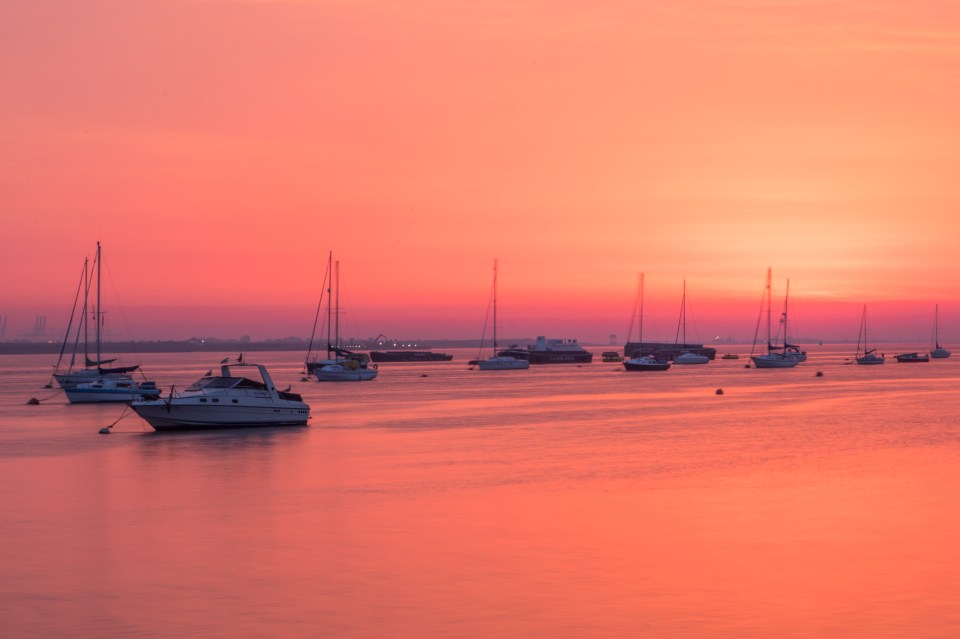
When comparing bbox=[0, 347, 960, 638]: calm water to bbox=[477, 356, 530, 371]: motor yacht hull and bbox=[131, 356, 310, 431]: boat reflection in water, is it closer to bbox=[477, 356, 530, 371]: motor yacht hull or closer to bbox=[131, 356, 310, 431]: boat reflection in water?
bbox=[131, 356, 310, 431]: boat reflection in water

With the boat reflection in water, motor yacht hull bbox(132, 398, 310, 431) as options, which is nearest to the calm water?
motor yacht hull bbox(132, 398, 310, 431)

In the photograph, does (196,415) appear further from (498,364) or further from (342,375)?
(498,364)

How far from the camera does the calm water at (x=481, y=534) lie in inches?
746

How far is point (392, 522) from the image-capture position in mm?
29109

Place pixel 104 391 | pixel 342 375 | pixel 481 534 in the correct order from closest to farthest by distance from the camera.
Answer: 1. pixel 481 534
2. pixel 104 391
3. pixel 342 375

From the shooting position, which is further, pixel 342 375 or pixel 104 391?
pixel 342 375

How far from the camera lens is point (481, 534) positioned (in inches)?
1073

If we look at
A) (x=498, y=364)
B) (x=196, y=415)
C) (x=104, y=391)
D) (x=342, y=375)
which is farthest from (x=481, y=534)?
(x=498, y=364)

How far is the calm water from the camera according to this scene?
1894 cm

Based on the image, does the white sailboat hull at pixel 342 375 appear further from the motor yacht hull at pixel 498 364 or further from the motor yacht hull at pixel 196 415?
the motor yacht hull at pixel 196 415

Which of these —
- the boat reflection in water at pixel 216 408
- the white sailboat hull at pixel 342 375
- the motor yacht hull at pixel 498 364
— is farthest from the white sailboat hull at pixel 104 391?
the motor yacht hull at pixel 498 364

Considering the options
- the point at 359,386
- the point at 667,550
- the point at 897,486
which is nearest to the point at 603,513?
the point at 667,550

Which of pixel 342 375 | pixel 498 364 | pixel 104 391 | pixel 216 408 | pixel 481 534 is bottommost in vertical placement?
pixel 481 534

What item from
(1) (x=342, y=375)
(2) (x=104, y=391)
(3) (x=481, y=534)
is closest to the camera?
(3) (x=481, y=534)
